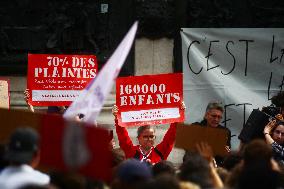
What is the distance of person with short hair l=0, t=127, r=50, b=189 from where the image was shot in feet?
17.6

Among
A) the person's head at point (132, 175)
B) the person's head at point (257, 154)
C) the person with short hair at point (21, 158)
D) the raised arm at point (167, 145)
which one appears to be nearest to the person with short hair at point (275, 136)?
the raised arm at point (167, 145)

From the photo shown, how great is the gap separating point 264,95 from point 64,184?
5922mm

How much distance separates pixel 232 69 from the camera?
426 inches

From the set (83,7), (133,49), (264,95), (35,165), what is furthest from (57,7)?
(35,165)

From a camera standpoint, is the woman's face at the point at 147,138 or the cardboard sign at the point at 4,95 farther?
the cardboard sign at the point at 4,95

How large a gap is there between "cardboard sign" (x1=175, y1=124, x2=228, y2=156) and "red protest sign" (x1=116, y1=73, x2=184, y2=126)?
1.82 m

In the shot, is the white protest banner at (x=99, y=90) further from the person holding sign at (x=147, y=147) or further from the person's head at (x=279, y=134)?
the person's head at (x=279, y=134)

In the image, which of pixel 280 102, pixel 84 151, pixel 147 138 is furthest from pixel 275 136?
pixel 84 151

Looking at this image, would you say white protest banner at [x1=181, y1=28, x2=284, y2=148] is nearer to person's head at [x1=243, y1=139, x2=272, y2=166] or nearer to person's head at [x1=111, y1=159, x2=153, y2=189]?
person's head at [x1=243, y1=139, x2=272, y2=166]

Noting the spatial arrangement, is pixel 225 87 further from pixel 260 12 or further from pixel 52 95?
pixel 52 95

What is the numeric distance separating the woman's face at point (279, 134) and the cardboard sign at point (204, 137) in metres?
1.26

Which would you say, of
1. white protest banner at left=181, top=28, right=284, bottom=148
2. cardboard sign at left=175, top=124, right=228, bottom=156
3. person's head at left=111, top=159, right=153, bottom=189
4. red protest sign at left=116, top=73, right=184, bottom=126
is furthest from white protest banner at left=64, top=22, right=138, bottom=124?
white protest banner at left=181, top=28, right=284, bottom=148

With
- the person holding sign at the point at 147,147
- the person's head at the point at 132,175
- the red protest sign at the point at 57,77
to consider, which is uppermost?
the red protest sign at the point at 57,77

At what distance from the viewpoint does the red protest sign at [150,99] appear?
899 centimetres
